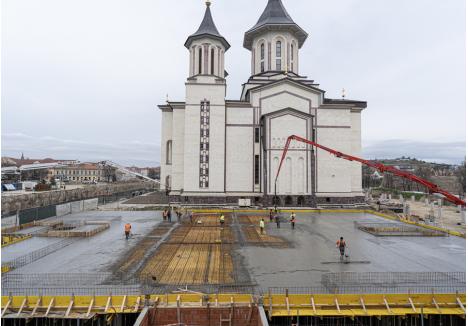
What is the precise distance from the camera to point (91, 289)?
33.4 feet

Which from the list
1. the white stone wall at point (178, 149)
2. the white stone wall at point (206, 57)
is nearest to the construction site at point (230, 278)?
the white stone wall at point (178, 149)

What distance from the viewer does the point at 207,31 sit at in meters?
36.0

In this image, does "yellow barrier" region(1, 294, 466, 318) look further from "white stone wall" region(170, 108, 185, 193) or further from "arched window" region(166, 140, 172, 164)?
"arched window" region(166, 140, 172, 164)

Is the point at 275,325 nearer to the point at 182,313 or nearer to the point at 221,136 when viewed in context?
the point at 182,313

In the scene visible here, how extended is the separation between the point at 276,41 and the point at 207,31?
30.0ft

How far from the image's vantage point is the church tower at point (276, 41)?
38719mm

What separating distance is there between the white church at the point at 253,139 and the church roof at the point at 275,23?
544 centimetres

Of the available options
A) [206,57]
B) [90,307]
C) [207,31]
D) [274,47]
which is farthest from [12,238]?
[274,47]

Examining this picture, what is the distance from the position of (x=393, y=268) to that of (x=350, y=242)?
482 centimetres

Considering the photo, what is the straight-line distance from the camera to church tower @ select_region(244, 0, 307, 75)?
38719 mm

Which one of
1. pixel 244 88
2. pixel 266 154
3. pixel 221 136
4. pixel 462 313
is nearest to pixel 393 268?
pixel 462 313

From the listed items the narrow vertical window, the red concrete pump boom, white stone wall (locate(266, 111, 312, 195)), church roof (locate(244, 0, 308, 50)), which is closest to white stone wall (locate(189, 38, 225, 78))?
church roof (locate(244, 0, 308, 50))

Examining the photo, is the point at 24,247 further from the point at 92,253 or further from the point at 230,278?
the point at 230,278

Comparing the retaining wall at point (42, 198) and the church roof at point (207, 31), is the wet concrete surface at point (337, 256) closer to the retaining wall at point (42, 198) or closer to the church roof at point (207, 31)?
the retaining wall at point (42, 198)
